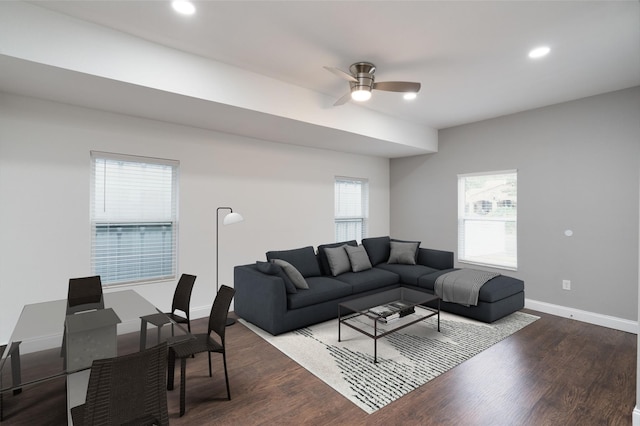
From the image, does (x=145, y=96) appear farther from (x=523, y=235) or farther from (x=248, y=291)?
(x=523, y=235)

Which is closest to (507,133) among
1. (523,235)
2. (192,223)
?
(523,235)

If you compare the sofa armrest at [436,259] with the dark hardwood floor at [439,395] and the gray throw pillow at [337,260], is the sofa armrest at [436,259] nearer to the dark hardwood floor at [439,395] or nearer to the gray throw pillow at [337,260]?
the gray throw pillow at [337,260]

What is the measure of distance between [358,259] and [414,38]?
3.15 meters

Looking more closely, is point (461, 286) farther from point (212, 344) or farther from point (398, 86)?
point (212, 344)

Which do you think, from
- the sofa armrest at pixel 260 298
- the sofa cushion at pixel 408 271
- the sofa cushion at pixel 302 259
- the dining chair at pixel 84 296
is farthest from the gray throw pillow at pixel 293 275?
the dining chair at pixel 84 296

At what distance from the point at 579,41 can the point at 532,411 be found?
3171 millimetres

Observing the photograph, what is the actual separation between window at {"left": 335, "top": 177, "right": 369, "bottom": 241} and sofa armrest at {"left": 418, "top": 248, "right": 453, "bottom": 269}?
4.63 ft

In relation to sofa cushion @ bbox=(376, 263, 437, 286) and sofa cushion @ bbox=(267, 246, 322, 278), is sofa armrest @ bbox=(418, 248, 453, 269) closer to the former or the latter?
sofa cushion @ bbox=(376, 263, 437, 286)

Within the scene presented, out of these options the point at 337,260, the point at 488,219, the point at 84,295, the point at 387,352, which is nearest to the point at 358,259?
the point at 337,260

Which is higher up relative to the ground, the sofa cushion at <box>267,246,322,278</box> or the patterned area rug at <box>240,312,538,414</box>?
the sofa cushion at <box>267,246,322,278</box>

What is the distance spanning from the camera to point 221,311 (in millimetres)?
2434

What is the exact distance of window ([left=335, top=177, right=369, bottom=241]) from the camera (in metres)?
6.10

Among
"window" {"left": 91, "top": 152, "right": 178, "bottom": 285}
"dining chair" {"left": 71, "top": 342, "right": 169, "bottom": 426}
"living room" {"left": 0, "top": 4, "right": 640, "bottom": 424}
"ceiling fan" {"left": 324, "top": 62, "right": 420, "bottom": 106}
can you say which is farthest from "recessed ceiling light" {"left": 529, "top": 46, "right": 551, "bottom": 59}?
"window" {"left": 91, "top": 152, "right": 178, "bottom": 285}

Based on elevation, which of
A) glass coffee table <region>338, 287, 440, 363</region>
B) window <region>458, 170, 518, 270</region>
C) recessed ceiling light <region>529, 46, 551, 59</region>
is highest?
recessed ceiling light <region>529, 46, 551, 59</region>
